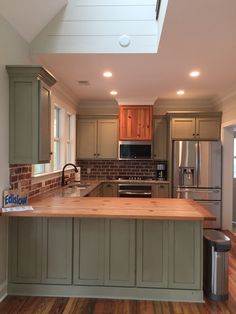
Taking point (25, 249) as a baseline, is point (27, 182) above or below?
above

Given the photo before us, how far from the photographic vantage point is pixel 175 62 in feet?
11.8

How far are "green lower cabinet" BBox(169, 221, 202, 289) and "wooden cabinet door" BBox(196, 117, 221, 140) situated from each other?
126 inches

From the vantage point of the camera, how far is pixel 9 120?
2904 millimetres

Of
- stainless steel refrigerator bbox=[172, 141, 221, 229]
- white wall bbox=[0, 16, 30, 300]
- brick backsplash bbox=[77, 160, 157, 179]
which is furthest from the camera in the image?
brick backsplash bbox=[77, 160, 157, 179]

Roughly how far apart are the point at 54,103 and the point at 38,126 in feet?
5.43

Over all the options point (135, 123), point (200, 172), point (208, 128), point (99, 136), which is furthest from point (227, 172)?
point (99, 136)

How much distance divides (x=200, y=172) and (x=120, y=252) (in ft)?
10.0

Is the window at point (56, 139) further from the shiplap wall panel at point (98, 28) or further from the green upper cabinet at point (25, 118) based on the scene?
the green upper cabinet at point (25, 118)

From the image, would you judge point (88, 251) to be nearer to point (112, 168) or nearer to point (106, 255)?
point (106, 255)

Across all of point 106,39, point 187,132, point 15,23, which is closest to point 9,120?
point 15,23

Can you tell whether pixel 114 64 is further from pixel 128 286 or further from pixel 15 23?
pixel 128 286

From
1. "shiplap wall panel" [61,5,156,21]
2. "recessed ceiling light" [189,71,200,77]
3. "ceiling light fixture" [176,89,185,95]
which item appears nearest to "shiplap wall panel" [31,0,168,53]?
"shiplap wall panel" [61,5,156,21]

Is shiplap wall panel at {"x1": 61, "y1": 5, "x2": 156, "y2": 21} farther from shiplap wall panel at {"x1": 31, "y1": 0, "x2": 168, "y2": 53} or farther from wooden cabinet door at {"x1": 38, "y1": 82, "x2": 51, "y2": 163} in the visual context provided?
wooden cabinet door at {"x1": 38, "y1": 82, "x2": 51, "y2": 163}

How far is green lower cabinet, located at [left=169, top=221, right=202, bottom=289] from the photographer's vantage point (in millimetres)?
2799
